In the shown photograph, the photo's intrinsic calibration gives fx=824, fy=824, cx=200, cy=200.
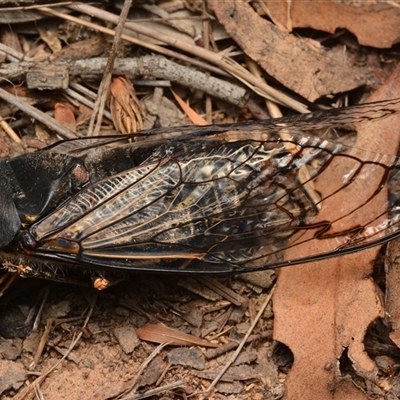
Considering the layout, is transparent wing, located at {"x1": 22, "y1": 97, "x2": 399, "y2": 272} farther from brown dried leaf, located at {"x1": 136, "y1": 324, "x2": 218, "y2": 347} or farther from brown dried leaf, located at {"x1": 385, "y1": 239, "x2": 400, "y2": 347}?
brown dried leaf, located at {"x1": 136, "y1": 324, "x2": 218, "y2": 347}

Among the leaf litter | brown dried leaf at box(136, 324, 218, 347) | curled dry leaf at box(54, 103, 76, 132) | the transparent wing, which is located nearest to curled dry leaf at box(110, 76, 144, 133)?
the leaf litter

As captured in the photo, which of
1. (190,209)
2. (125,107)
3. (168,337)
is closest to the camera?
(190,209)

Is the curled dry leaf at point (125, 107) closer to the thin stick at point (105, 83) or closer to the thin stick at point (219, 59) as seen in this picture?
the thin stick at point (105, 83)

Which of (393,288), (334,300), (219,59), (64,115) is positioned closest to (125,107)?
(64,115)

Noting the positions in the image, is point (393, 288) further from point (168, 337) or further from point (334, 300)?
point (168, 337)

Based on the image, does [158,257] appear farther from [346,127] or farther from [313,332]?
[346,127]

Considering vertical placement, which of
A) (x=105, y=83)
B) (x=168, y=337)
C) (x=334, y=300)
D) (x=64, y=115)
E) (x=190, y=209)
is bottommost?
(x=168, y=337)
